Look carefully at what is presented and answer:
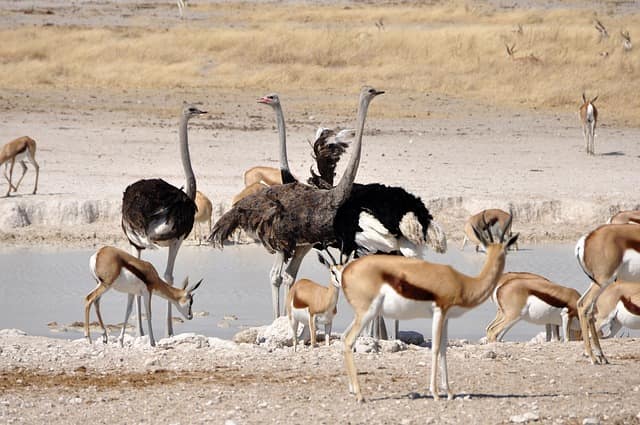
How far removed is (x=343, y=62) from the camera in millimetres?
33156

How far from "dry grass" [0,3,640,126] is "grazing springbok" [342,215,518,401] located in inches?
750

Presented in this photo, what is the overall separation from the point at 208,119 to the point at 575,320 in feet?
48.6

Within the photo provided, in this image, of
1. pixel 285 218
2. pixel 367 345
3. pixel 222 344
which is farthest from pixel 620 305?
pixel 222 344

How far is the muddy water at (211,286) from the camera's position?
12641mm

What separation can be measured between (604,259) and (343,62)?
24.5 m

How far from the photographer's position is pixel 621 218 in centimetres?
1315

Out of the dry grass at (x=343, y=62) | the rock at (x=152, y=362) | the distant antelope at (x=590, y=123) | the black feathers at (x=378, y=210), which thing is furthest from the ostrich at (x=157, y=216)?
the dry grass at (x=343, y=62)

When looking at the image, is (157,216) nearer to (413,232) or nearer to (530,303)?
(413,232)

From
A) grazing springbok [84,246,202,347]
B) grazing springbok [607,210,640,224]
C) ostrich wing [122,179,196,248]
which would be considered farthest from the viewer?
grazing springbok [607,210,640,224]

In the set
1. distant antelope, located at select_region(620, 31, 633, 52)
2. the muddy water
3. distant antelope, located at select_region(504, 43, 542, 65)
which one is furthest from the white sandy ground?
distant antelope, located at select_region(620, 31, 633, 52)

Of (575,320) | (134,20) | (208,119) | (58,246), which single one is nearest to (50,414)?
(575,320)

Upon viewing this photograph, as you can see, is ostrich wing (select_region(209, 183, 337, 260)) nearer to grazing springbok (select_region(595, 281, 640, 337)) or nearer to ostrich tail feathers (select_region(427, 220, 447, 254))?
ostrich tail feathers (select_region(427, 220, 447, 254))

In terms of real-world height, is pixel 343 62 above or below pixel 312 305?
above

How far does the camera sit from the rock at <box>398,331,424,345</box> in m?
11.5
